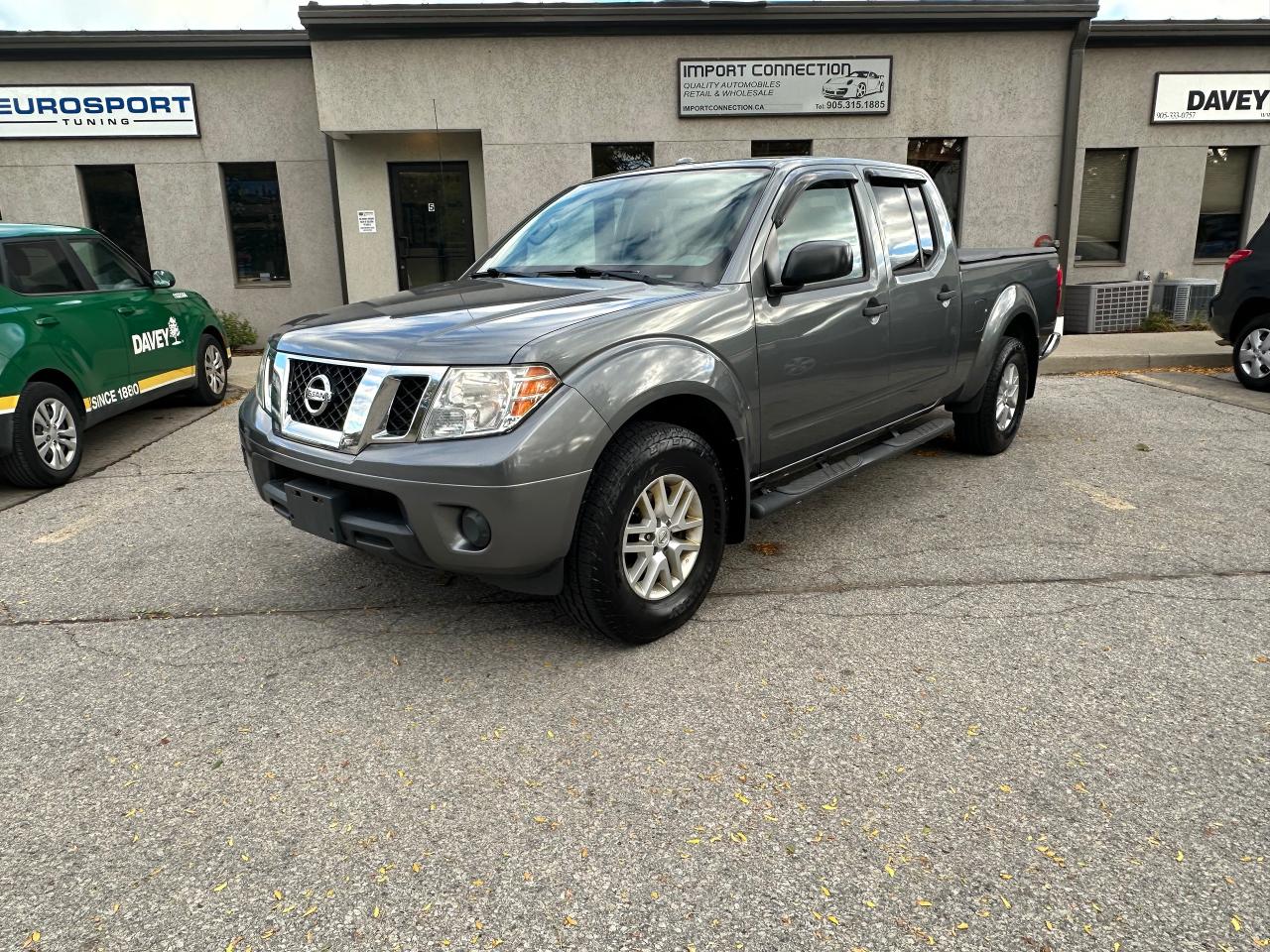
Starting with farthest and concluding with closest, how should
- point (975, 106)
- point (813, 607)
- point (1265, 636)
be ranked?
1. point (975, 106)
2. point (813, 607)
3. point (1265, 636)

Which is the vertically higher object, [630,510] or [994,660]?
[630,510]

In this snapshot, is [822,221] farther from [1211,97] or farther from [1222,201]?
[1222,201]

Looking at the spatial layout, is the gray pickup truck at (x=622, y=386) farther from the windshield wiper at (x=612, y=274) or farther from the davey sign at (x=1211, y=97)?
the davey sign at (x=1211, y=97)

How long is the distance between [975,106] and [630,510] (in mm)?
11755

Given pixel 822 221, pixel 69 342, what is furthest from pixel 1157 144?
pixel 69 342

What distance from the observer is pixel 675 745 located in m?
2.73

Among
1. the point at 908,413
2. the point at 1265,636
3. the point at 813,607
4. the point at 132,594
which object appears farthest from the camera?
the point at 908,413

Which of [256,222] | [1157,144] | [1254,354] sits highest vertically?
[1157,144]

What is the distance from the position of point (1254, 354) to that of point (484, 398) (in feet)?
27.9

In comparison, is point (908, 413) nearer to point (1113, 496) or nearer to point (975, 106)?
point (1113, 496)

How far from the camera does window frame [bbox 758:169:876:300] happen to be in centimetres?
379

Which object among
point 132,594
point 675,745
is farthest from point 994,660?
point 132,594

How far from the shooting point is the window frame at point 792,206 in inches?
149

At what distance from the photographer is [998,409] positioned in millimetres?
6012
